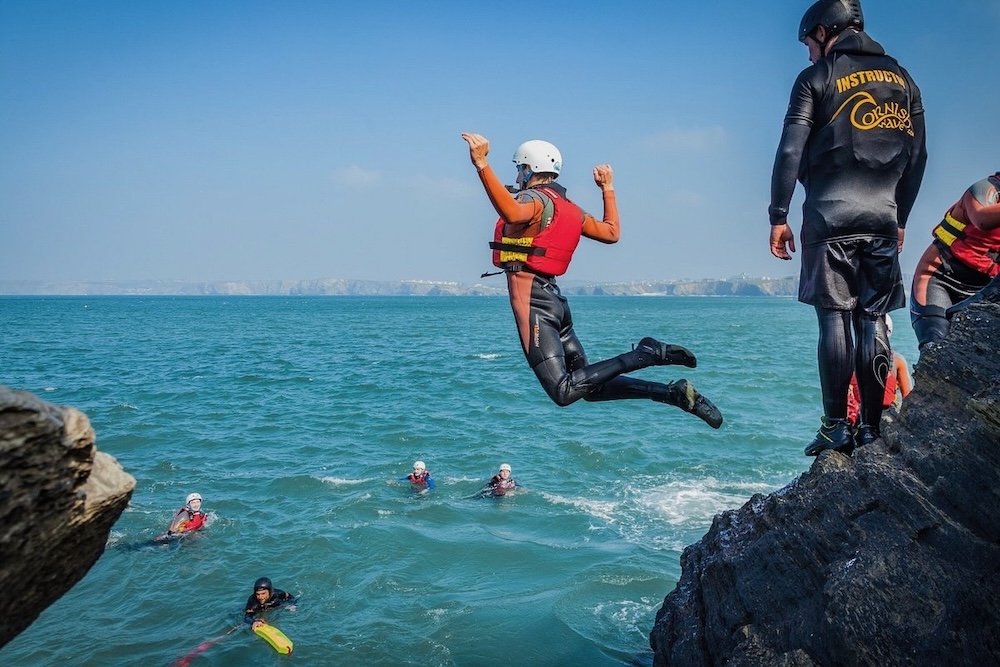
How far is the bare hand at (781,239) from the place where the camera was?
6711 millimetres

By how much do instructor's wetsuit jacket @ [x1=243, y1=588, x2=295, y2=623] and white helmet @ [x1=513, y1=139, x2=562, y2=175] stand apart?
10332 mm

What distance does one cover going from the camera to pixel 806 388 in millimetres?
42281

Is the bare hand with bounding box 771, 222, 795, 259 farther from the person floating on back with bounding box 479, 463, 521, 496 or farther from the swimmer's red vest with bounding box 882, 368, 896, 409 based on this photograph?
the person floating on back with bounding box 479, 463, 521, 496

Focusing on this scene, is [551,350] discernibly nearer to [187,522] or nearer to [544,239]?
[544,239]

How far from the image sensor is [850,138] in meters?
6.41

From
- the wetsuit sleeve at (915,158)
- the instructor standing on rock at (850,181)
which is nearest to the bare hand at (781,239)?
the instructor standing on rock at (850,181)

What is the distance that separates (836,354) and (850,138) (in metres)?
1.68

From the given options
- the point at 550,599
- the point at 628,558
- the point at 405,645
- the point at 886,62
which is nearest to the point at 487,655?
the point at 405,645

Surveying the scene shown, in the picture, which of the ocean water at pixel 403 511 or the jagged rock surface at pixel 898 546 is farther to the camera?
the ocean water at pixel 403 511

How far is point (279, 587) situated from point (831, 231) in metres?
13.5

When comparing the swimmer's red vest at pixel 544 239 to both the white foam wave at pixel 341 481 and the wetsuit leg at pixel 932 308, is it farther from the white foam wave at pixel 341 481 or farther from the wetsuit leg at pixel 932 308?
the white foam wave at pixel 341 481

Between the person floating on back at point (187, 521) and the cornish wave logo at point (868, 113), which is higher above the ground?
the cornish wave logo at point (868, 113)

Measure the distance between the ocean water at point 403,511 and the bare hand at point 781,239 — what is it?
6.68 metres

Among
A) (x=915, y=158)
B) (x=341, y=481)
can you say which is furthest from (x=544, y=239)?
(x=341, y=481)
